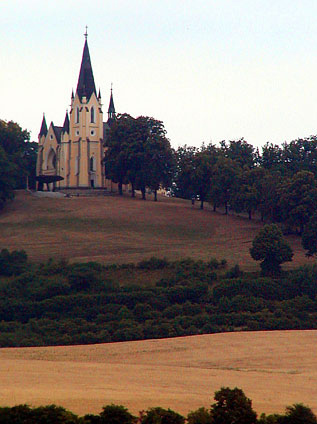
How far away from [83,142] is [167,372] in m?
90.2

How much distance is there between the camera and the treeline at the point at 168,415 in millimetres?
23734

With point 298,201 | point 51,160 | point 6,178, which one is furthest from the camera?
point 51,160

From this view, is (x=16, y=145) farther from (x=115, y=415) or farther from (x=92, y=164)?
(x=115, y=415)

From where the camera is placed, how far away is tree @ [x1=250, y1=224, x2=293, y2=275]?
68375mm

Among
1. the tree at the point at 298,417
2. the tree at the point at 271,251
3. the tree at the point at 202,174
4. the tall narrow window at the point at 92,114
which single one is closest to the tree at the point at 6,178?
the tree at the point at 202,174

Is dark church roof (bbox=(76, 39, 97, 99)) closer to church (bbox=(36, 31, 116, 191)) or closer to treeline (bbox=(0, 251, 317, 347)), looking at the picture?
church (bbox=(36, 31, 116, 191))

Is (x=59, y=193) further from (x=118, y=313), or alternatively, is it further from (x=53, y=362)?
(x=53, y=362)

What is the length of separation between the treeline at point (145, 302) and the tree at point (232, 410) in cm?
2496

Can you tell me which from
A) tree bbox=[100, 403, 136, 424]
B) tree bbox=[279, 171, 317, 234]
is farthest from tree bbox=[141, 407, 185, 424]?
tree bbox=[279, 171, 317, 234]

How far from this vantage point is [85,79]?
125 metres

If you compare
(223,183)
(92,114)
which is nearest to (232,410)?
(223,183)

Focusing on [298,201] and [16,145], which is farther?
[16,145]

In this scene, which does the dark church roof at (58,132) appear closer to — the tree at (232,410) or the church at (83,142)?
the church at (83,142)

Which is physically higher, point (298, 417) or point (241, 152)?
point (241, 152)
